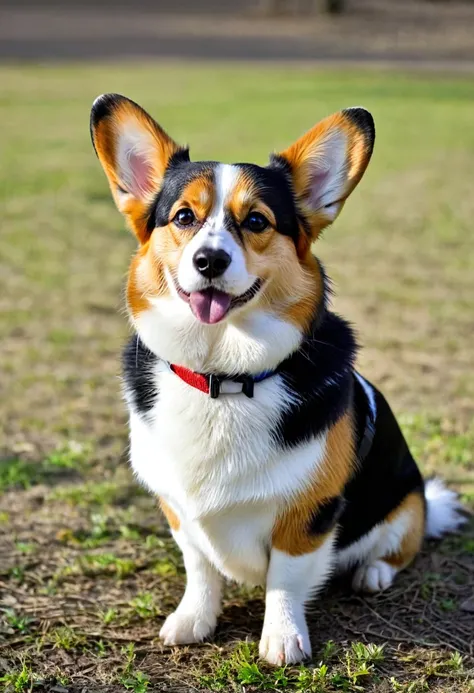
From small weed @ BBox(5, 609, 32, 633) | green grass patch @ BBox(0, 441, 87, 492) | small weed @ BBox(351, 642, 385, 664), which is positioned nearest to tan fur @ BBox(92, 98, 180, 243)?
small weed @ BBox(5, 609, 32, 633)

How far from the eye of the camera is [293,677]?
274 centimetres

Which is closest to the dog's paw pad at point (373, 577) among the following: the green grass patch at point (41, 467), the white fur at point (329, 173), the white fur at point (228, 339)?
the white fur at point (228, 339)

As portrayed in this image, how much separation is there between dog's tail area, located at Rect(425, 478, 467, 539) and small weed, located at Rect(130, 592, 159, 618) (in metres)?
1.14

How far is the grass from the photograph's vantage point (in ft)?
9.32

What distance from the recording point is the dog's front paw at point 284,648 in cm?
278

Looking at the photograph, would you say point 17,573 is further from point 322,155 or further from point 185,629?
point 322,155

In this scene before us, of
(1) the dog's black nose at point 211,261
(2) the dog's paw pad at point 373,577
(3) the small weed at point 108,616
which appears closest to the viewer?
(1) the dog's black nose at point 211,261

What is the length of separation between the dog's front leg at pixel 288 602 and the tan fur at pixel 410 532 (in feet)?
1.47

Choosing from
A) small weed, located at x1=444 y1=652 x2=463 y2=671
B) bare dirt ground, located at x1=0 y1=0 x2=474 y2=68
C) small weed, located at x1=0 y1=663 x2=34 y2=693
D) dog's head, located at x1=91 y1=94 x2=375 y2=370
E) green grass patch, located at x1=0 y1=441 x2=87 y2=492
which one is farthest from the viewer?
bare dirt ground, located at x1=0 y1=0 x2=474 y2=68

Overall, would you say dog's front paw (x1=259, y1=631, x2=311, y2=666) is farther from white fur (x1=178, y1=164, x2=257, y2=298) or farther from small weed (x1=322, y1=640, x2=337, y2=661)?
white fur (x1=178, y1=164, x2=257, y2=298)

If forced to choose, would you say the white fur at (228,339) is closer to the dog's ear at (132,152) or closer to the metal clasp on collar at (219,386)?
the metal clasp on collar at (219,386)

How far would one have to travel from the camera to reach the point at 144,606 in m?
3.14

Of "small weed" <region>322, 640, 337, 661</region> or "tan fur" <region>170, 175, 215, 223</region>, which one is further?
"small weed" <region>322, 640, 337, 661</region>

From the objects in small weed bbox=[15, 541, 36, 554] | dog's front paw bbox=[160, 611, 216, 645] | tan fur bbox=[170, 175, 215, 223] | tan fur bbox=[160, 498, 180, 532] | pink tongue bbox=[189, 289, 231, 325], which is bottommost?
small weed bbox=[15, 541, 36, 554]
